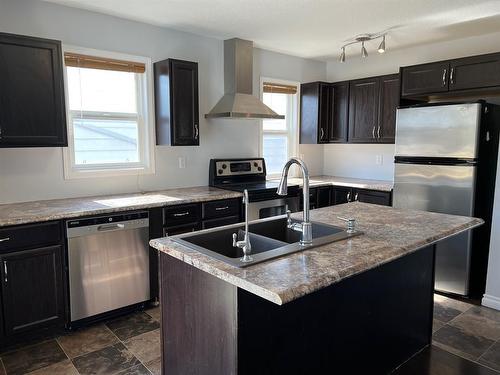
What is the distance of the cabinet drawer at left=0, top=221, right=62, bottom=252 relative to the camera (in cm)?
246

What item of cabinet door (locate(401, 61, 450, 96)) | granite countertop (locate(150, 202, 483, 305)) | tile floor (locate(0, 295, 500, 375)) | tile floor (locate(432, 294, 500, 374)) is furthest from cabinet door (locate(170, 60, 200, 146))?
→ tile floor (locate(432, 294, 500, 374))

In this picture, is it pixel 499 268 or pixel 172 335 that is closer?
pixel 172 335

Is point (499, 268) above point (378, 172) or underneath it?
underneath

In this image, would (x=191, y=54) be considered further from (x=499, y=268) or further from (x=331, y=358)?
(x=499, y=268)

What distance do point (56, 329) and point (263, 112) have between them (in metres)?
2.66

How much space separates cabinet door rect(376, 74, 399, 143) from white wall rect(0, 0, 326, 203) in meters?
1.13

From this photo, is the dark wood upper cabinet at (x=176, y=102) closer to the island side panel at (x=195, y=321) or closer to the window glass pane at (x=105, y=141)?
the window glass pane at (x=105, y=141)

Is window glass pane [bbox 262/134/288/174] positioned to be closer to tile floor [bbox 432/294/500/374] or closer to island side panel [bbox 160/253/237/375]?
tile floor [bbox 432/294/500/374]

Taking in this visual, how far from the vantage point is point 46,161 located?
3.12 metres

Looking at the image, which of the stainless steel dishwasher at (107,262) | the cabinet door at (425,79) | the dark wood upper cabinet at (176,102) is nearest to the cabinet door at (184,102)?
the dark wood upper cabinet at (176,102)

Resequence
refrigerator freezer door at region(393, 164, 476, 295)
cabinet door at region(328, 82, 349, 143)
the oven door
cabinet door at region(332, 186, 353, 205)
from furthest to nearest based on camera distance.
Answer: cabinet door at region(328, 82, 349, 143) < cabinet door at region(332, 186, 353, 205) < the oven door < refrigerator freezer door at region(393, 164, 476, 295)

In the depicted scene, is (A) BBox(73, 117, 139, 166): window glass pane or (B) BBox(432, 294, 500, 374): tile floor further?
(A) BBox(73, 117, 139, 166): window glass pane

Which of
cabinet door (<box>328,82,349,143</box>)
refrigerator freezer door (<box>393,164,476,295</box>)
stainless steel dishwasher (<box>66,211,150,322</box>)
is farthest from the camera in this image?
cabinet door (<box>328,82,349,143</box>)

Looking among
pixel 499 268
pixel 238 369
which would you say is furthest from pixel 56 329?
pixel 499 268
